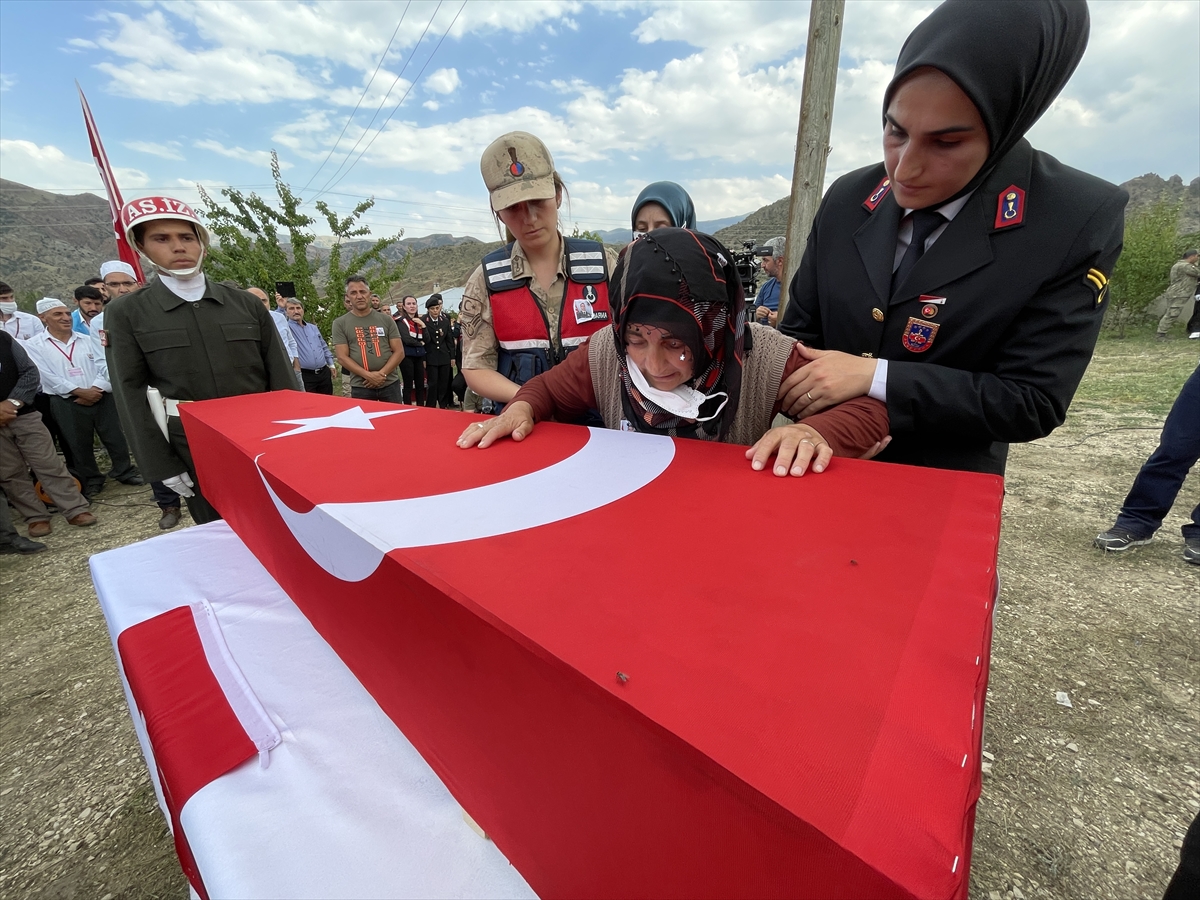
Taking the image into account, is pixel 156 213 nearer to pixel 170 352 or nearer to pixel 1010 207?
pixel 170 352

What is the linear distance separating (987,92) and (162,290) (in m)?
3.32

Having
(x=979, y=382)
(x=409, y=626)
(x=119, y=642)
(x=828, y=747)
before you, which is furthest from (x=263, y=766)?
(x=979, y=382)

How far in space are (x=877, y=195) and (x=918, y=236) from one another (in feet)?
0.50

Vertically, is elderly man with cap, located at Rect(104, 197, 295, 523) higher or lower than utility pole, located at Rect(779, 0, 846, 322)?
lower

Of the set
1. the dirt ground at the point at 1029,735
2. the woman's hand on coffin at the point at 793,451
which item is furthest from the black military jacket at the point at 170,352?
the woman's hand on coffin at the point at 793,451

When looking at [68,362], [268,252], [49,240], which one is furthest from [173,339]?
[49,240]

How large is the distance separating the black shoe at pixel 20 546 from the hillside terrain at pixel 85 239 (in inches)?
434

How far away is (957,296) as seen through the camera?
118 centimetres

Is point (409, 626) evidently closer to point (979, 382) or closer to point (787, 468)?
point (787, 468)

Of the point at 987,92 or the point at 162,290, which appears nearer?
the point at 987,92

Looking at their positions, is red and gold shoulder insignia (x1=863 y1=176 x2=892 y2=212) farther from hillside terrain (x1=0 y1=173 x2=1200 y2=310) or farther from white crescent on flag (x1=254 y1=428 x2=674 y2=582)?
hillside terrain (x1=0 y1=173 x2=1200 y2=310)

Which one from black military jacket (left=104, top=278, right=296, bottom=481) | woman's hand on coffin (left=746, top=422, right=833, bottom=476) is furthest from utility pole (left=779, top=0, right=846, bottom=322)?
black military jacket (left=104, top=278, right=296, bottom=481)

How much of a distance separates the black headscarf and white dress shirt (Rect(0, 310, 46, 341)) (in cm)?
793

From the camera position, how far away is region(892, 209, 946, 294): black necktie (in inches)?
48.6
